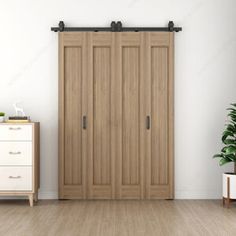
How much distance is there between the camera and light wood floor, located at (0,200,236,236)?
4.59m

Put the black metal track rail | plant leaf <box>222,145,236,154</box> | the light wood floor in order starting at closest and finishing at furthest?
the light wood floor < plant leaf <box>222,145,236,154</box> < the black metal track rail

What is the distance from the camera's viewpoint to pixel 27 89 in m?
6.31

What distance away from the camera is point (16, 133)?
5.86m

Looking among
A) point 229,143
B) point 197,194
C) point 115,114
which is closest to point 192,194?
point 197,194

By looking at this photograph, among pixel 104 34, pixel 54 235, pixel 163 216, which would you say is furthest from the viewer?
pixel 104 34

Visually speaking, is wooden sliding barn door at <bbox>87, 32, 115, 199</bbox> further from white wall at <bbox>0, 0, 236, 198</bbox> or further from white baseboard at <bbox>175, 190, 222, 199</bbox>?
white baseboard at <bbox>175, 190, 222, 199</bbox>

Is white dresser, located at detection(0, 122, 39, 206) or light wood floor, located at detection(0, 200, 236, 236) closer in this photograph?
light wood floor, located at detection(0, 200, 236, 236)

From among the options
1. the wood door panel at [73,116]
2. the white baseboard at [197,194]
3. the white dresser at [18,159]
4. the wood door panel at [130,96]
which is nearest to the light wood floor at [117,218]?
the white baseboard at [197,194]

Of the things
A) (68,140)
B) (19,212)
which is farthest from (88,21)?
(19,212)

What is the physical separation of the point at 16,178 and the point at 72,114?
105 centimetres

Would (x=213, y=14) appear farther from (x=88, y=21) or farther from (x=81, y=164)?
(x=81, y=164)

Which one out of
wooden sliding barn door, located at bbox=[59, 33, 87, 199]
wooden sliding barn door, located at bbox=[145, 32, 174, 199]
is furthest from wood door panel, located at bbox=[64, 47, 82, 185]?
wooden sliding barn door, located at bbox=[145, 32, 174, 199]

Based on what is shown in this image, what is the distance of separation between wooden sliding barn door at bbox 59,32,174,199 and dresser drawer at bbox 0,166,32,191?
1.70 ft

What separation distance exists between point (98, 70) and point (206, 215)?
7.23 feet
